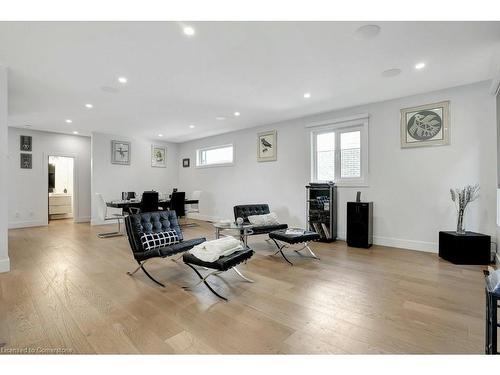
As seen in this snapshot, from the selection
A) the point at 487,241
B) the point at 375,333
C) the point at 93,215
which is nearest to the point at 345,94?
the point at 487,241

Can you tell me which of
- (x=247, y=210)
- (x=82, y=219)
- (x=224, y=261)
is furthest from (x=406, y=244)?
(x=82, y=219)

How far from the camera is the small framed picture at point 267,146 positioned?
244 inches

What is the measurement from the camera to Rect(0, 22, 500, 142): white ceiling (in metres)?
2.45

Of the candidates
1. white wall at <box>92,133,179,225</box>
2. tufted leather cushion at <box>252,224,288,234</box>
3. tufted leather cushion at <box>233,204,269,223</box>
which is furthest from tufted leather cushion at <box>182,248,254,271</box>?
white wall at <box>92,133,179,225</box>

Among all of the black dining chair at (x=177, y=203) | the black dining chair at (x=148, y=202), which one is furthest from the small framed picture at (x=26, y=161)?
the black dining chair at (x=177, y=203)

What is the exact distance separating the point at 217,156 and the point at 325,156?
11.9ft

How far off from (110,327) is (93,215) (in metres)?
6.23

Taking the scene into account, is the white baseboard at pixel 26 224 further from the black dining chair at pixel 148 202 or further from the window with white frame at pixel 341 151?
the window with white frame at pixel 341 151

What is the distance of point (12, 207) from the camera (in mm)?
6559

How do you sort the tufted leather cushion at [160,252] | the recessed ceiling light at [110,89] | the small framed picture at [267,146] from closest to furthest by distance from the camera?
the tufted leather cushion at [160,252]
the recessed ceiling light at [110,89]
the small framed picture at [267,146]

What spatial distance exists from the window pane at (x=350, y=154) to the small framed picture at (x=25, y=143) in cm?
798

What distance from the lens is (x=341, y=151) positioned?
16.9 ft

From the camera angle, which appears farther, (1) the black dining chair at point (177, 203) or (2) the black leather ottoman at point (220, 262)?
(1) the black dining chair at point (177, 203)

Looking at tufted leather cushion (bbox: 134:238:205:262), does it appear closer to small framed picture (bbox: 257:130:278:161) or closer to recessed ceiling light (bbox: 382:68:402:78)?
recessed ceiling light (bbox: 382:68:402:78)
